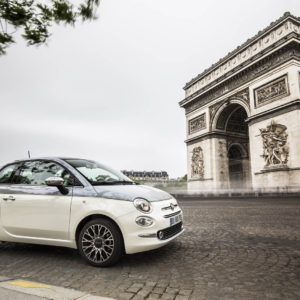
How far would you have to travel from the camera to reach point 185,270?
3.13 m

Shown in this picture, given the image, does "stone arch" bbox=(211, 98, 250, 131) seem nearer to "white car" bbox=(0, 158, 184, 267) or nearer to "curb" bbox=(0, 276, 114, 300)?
"white car" bbox=(0, 158, 184, 267)

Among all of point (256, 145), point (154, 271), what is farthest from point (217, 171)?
point (154, 271)

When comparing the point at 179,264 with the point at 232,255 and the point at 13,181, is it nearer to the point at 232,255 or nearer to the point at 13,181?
the point at 232,255

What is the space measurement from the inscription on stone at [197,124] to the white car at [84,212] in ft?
79.4

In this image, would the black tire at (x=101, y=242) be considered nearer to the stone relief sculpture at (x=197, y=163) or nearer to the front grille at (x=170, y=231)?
the front grille at (x=170, y=231)

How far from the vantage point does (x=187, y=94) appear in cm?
3006

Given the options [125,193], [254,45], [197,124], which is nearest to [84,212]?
[125,193]

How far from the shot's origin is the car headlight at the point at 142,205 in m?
3.23

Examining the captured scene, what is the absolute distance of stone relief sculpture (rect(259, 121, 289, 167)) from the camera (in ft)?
60.6

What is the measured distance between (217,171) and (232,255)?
22198mm

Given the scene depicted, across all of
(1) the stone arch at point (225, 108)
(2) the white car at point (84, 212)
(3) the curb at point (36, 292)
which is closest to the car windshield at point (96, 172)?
(2) the white car at point (84, 212)

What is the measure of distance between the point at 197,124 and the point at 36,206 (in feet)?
84.6

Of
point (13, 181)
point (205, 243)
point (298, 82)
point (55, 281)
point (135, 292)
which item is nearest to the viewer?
point (135, 292)

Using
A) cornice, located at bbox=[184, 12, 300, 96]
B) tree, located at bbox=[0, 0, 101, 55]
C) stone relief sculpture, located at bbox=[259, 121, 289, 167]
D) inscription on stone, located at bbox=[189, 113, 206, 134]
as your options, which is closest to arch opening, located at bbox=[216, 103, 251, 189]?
inscription on stone, located at bbox=[189, 113, 206, 134]
